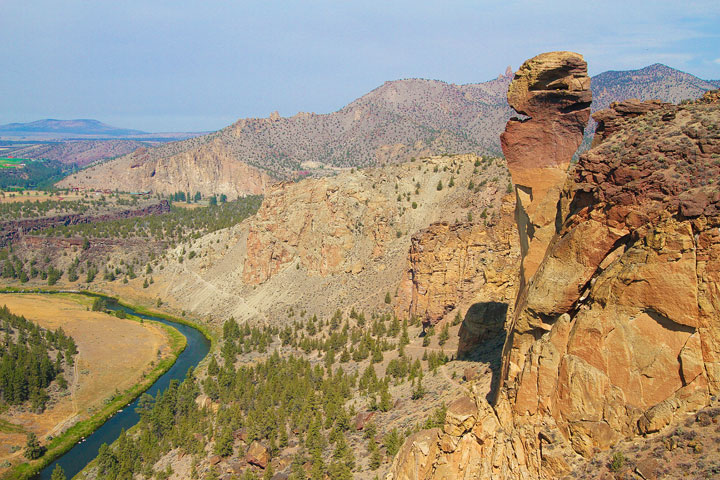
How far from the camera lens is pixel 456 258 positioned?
5575 centimetres

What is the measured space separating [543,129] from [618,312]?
34.8ft

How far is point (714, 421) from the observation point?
44.4ft

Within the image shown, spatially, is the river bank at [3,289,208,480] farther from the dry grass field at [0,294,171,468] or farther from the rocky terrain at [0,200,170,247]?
the rocky terrain at [0,200,170,247]

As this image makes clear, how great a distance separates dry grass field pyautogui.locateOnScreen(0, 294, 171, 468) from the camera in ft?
189

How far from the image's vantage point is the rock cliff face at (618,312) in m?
14.0

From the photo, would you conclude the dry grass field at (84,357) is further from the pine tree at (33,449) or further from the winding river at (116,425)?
the winding river at (116,425)

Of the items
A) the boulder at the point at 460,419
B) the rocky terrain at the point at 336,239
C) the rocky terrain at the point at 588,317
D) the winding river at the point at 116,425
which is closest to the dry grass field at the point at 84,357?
the winding river at the point at 116,425

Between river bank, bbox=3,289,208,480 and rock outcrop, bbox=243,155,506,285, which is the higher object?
rock outcrop, bbox=243,155,506,285

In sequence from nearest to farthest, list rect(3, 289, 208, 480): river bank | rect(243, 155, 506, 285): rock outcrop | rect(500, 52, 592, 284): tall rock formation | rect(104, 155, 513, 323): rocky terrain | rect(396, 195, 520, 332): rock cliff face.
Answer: rect(500, 52, 592, 284): tall rock formation → rect(3, 289, 208, 480): river bank → rect(396, 195, 520, 332): rock cliff face → rect(104, 155, 513, 323): rocky terrain → rect(243, 155, 506, 285): rock outcrop

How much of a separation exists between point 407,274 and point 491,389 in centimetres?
3998

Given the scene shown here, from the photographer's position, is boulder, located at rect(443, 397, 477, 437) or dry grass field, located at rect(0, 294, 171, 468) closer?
boulder, located at rect(443, 397, 477, 437)

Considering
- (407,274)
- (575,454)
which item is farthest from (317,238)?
(575,454)

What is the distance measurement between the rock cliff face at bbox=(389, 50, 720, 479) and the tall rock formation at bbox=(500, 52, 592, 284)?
8.33 ft

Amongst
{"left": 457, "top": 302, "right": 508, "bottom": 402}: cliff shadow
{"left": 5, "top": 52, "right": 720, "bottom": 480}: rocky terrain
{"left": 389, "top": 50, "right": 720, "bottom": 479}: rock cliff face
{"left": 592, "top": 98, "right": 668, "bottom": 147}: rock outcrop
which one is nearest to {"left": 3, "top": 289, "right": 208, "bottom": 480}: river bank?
{"left": 5, "top": 52, "right": 720, "bottom": 480}: rocky terrain
